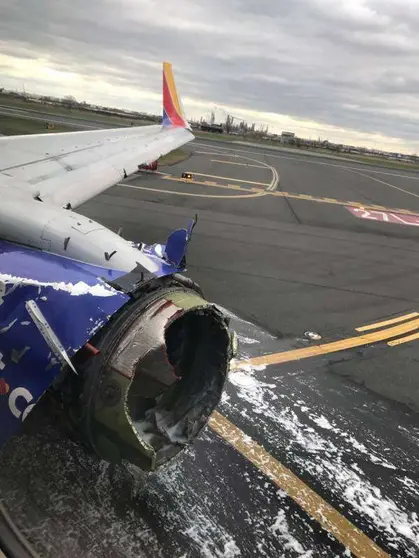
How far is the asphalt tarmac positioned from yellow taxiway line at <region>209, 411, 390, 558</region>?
0.01 metres

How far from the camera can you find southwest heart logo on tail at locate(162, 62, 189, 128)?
1742 cm

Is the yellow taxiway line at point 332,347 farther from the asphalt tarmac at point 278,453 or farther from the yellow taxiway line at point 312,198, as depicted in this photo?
the yellow taxiway line at point 312,198

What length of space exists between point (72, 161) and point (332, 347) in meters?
6.92

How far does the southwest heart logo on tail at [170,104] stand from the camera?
17.4m

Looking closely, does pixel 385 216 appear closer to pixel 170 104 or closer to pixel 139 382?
pixel 170 104

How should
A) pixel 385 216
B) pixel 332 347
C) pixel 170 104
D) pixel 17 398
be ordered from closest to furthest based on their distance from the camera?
pixel 17 398, pixel 332 347, pixel 170 104, pixel 385 216

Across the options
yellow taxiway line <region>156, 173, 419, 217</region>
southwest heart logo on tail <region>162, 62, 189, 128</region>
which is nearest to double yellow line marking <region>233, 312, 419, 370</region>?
southwest heart logo on tail <region>162, 62, 189, 128</region>

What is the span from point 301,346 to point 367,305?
3.43m

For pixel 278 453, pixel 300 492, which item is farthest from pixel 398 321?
pixel 300 492

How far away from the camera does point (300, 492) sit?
524cm

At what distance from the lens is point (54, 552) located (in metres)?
4.05

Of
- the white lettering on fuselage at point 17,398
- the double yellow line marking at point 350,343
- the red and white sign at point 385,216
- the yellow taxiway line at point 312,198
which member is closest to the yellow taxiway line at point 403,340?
the double yellow line marking at point 350,343

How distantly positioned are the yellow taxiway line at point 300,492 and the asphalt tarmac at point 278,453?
0.01 meters

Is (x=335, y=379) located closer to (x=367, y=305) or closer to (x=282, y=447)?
(x=282, y=447)
